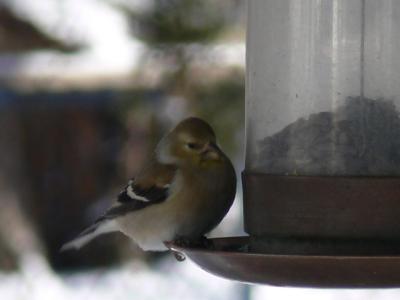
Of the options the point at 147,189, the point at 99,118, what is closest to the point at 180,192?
the point at 147,189

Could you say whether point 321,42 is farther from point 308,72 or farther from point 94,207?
point 94,207

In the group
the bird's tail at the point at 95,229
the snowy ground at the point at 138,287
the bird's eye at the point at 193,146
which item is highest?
the bird's eye at the point at 193,146

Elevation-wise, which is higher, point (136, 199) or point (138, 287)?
point (136, 199)

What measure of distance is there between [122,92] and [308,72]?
9.70 ft

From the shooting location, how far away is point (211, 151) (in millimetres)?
4684

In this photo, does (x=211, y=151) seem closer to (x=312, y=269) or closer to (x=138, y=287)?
(x=312, y=269)

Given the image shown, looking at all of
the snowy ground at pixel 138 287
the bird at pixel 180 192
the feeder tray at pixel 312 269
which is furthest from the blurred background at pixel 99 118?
the feeder tray at pixel 312 269

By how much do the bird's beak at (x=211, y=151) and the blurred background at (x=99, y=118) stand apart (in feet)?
3.93

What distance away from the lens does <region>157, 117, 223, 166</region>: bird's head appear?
4680 millimetres

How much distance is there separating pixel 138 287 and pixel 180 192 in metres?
3.62

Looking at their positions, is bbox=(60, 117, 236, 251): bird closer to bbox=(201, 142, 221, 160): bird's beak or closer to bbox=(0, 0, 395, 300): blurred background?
bbox=(201, 142, 221, 160): bird's beak

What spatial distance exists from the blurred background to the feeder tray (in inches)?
101

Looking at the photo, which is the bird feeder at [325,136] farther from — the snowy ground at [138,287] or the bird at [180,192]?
the snowy ground at [138,287]

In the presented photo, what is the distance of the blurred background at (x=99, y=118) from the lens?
19.7ft
